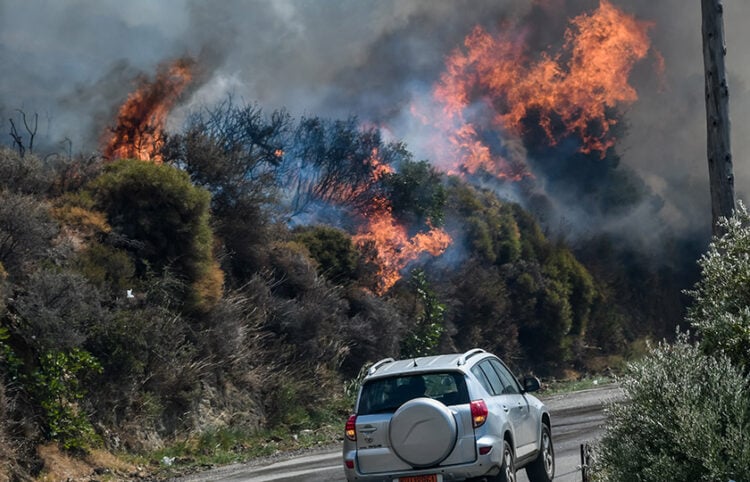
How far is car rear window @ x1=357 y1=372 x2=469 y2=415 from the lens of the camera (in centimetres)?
1171

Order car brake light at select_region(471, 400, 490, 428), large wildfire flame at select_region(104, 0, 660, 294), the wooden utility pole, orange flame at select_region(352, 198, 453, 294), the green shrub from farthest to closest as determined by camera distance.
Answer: large wildfire flame at select_region(104, 0, 660, 294), orange flame at select_region(352, 198, 453, 294), the green shrub, the wooden utility pole, car brake light at select_region(471, 400, 490, 428)

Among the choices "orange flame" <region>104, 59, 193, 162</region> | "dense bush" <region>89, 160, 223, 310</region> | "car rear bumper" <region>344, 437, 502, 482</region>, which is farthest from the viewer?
"orange flame" <region>104, 59, 193, 162</region>

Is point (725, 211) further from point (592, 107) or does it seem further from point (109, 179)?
point (592, 107)

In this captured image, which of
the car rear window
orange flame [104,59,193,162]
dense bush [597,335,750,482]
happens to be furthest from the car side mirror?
orange flame [104,59,193,162]

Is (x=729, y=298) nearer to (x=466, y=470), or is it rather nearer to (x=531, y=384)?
(x=466, y=470)

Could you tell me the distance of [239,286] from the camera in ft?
101

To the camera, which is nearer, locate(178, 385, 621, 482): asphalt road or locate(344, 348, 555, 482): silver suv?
locate(344, 348, 555, 482): silver suv

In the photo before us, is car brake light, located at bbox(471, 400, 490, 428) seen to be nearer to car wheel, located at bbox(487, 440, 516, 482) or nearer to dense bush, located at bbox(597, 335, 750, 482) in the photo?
car wheel, located at bbox(487, 440, 516, 482)

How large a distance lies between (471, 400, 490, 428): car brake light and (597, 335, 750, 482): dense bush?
1804 mm

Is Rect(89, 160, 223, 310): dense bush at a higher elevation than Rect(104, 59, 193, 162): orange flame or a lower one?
lower

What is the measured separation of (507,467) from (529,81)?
40070 millimetres

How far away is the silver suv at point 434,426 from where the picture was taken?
1111 cm

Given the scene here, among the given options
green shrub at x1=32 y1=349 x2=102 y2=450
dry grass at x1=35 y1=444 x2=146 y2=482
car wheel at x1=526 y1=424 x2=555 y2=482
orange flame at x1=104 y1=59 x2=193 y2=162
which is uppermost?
orange flame at x1=104 y1=59 x2=193 y2=162

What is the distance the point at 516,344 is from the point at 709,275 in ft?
117
